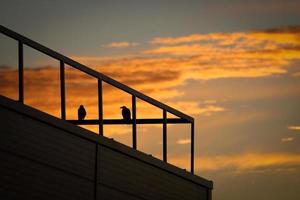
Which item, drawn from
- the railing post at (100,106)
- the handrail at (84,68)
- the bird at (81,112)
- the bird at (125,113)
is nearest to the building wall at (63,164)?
the railing post at (100,106)

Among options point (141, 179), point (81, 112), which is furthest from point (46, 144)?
point (81, 112)

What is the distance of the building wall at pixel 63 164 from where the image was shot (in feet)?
62.0

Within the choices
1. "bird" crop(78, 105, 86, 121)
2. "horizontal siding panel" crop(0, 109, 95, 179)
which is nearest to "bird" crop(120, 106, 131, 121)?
"bird" crop(78, 105, 86, 121)

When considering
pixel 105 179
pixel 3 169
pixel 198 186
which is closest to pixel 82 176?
pixel 105 179

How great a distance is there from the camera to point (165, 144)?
2391 cm

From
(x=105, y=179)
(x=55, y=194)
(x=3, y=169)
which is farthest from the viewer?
(x=105, y=179)

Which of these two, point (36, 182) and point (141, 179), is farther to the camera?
point (141, 179)

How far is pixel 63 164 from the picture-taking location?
66.3 ft

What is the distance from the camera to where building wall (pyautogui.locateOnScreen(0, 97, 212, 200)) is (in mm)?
18906

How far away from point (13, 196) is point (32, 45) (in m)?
2.71

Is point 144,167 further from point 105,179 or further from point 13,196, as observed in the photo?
point 13,196

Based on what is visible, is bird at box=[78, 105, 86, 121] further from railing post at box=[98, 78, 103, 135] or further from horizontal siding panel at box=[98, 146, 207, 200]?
railing post at box=[98, 78, 103, 135]

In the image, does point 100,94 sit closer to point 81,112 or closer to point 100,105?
point 100,105

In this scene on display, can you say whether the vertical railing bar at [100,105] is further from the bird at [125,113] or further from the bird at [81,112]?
the bird at [81,112]
